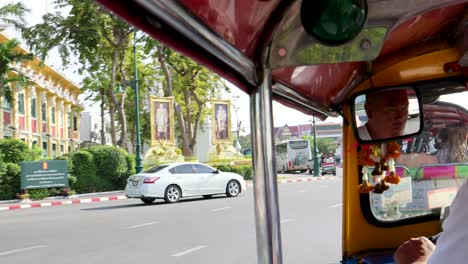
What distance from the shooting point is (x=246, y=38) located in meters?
1.33

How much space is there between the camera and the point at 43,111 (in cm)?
3731

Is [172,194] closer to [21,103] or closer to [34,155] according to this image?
[34,155]

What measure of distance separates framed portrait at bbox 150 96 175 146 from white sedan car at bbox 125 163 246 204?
8505 millimetres

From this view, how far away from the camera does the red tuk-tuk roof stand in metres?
1.02

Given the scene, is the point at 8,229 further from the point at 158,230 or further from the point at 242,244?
the point at 242,244

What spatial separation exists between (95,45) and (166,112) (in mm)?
4357

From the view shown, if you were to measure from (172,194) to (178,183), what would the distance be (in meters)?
0.35

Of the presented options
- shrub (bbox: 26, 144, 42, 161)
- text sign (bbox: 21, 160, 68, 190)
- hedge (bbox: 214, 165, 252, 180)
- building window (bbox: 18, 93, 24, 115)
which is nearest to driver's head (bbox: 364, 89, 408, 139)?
text sign (bbox: 21, 160, 68, 190)

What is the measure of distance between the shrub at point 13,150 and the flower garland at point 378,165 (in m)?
20.7

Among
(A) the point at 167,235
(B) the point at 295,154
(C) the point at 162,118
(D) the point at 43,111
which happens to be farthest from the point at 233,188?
(B) the point at 295,154

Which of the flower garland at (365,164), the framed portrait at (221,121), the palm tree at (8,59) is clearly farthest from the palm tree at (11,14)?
the flower garland at (365,164)

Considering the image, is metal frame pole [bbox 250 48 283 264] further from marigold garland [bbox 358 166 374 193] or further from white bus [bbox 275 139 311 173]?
white bus [bbox 275 139 311 173]

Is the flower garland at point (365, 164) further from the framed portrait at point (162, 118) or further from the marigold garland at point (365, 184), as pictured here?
the framed portrait at point (162, 118)

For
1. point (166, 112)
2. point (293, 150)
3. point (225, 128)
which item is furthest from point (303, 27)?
point (293, 150)
